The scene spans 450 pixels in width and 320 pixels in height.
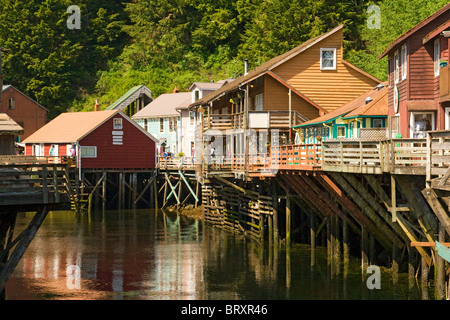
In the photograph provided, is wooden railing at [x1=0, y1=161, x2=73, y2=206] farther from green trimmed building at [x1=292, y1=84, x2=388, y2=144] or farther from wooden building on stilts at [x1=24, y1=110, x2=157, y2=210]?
wooden building on stilts at [x1=24, y1=110, x2=157, y2=210]

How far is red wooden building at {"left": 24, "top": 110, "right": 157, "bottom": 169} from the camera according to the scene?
63.6 metres


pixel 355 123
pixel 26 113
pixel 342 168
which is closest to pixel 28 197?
pixel 342 168

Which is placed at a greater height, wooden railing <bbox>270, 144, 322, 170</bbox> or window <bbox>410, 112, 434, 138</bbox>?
window <bbox>410, 112, 434, 138</bbox>

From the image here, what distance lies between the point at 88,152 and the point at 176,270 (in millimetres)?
32186

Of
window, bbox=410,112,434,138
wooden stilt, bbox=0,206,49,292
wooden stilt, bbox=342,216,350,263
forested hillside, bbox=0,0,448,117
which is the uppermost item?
forested hillside, bbox=0,0,448,117

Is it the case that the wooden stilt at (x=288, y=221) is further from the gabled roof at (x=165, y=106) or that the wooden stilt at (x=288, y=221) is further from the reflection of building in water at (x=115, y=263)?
the gabled roof at (x=165, y=106)

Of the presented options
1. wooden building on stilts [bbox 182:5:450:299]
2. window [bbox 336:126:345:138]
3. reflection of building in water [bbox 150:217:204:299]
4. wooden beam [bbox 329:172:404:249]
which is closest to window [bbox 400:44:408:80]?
wooden building on stilts [bbox 182:5:450:299]

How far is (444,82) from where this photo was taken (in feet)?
93.5

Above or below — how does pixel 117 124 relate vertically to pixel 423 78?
below

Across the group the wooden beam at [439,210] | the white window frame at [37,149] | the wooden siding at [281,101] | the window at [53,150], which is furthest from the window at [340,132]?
the white window frame at [37,149]

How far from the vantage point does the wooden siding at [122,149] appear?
63781mm

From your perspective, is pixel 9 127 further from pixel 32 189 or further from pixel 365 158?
pixel 365 158

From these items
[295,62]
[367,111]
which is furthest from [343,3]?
[367,111]
